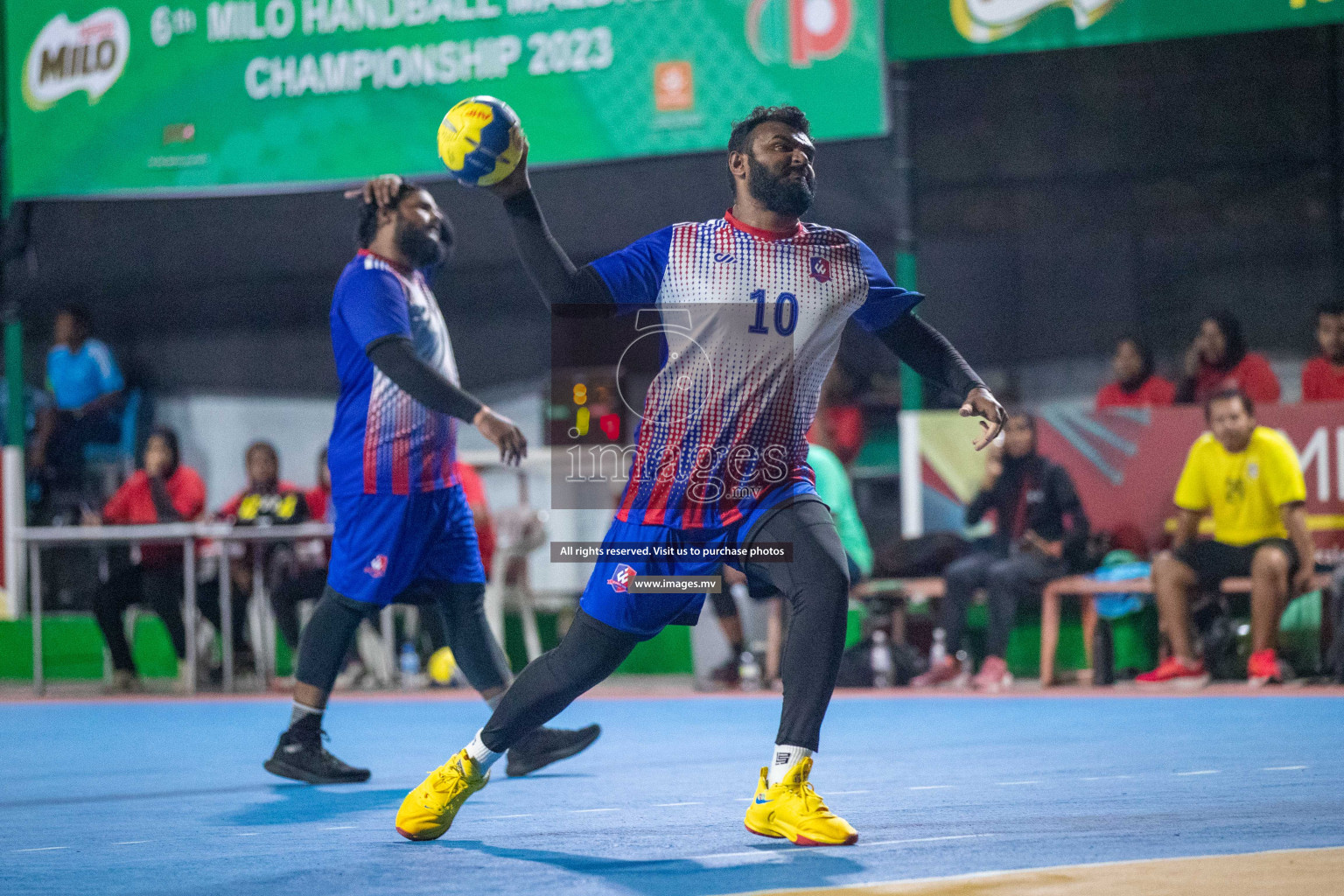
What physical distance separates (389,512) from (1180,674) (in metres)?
5.49

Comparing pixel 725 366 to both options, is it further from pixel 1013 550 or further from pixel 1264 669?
pixel 1013 550

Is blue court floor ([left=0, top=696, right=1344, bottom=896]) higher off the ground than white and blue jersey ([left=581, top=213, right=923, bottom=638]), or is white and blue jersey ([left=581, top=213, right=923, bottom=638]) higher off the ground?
white and blue jersey ([left=581, top=213, right=923, bottom=638])

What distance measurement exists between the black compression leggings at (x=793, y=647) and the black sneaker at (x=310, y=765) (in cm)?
161

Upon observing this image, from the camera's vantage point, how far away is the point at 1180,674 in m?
9.25

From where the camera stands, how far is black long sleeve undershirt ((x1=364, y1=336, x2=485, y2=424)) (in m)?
5.09

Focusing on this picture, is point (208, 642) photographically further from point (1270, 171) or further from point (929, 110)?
point (1270, 171)

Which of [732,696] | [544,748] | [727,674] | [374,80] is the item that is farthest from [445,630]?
[374,80]

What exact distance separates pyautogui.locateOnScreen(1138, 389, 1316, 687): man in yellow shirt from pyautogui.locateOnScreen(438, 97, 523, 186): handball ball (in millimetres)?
6408

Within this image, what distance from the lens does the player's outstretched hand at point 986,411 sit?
4.33 metres

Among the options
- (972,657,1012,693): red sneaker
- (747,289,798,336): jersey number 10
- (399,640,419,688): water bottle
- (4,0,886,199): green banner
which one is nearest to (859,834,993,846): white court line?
(747,289,798,336): jersey number 10

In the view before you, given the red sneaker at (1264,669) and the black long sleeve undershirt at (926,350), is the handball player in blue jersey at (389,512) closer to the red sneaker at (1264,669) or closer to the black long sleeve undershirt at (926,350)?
the black long sleeve undershirt at (926,350)

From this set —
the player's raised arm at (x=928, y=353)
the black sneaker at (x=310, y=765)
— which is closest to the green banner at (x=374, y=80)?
the black sneaker at (x=310, y=765)

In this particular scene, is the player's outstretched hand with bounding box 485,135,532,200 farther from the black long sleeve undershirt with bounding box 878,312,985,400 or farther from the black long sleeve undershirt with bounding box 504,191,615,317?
the black long sleeve undershirt with bounding box 878,312,985,400

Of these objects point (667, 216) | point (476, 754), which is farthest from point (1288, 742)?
point (667, 216)
